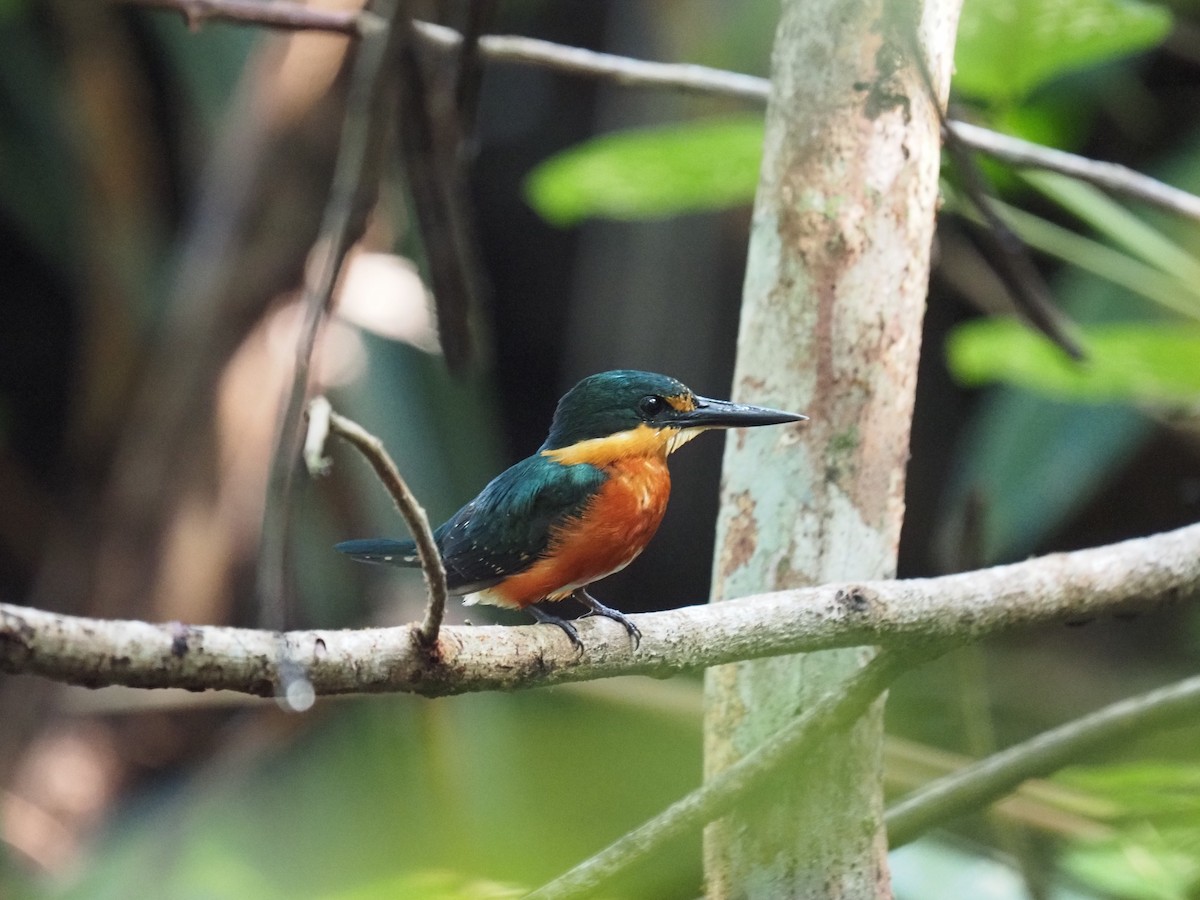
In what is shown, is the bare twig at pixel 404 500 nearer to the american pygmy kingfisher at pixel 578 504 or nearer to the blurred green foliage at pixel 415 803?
the blurred green foliage at pixel 415 803

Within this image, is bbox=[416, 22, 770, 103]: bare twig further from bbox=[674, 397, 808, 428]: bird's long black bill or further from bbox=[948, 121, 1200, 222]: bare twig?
bbox=[674, 397, 808, 428]: bird's long black bill

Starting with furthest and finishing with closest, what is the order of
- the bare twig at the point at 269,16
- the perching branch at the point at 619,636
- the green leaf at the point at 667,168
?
the green leaf at the point at 667,168 → the bare twig at the point at 269,16 → the perching branch at the point at 619,636

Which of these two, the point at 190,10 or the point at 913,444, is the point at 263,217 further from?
the point at 913,444

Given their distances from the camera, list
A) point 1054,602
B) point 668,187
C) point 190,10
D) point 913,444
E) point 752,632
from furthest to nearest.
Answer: point 913,444
point 668,187
point 190,10
point 1054,602
point 752,632

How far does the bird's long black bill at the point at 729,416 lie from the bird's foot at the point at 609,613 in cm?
21

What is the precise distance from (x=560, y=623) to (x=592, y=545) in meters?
0.12

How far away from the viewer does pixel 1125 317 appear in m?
2.98

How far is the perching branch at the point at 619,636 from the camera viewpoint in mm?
658

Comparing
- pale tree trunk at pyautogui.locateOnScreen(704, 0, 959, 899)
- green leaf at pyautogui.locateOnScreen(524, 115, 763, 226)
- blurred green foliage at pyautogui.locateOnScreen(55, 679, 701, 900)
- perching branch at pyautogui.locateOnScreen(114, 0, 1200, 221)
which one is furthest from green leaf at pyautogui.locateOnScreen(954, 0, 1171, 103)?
blurred green foliage at pyautogui.locateOnScreen(55, 679, 701, 900)

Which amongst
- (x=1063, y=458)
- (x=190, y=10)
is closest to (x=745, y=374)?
(x=190, y=10)

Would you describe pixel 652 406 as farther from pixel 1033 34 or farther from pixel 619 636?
pixel 1033 34

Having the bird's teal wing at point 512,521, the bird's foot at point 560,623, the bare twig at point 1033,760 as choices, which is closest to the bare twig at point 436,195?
the bird's teal wing at point 512,521

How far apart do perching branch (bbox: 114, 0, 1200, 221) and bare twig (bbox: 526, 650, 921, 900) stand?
31.9 inches

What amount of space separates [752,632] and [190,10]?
1159mm
